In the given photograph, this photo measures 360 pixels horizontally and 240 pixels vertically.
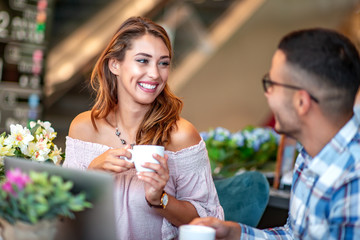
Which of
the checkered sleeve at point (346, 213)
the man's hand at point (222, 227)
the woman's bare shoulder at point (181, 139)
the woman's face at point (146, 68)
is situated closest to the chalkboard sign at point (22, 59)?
the woman's face at point (146, 68)

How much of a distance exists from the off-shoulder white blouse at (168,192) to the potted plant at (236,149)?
48.0 inches

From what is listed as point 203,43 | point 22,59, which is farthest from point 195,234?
point 203,43

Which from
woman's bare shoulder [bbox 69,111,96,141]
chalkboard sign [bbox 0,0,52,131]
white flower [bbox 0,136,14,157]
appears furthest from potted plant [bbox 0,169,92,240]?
chalkboard sign [bbox 0,0,52,131]

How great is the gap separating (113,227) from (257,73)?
7347 millimetres

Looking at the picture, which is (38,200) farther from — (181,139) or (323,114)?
(181,139)

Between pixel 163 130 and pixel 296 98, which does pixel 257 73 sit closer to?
pixel 163 130

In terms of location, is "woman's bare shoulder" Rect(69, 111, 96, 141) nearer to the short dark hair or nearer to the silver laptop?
the silver laptop

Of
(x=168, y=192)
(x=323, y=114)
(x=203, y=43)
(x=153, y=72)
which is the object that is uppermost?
(x=203, y=43)

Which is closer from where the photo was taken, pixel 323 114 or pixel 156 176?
pixel 323 114

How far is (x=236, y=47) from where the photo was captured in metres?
8.00

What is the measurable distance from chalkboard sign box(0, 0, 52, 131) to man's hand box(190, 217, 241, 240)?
3208 millimetres

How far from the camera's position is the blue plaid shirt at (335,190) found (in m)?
1.23

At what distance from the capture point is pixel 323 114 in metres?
1.31

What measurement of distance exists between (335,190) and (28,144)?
0.99 m
